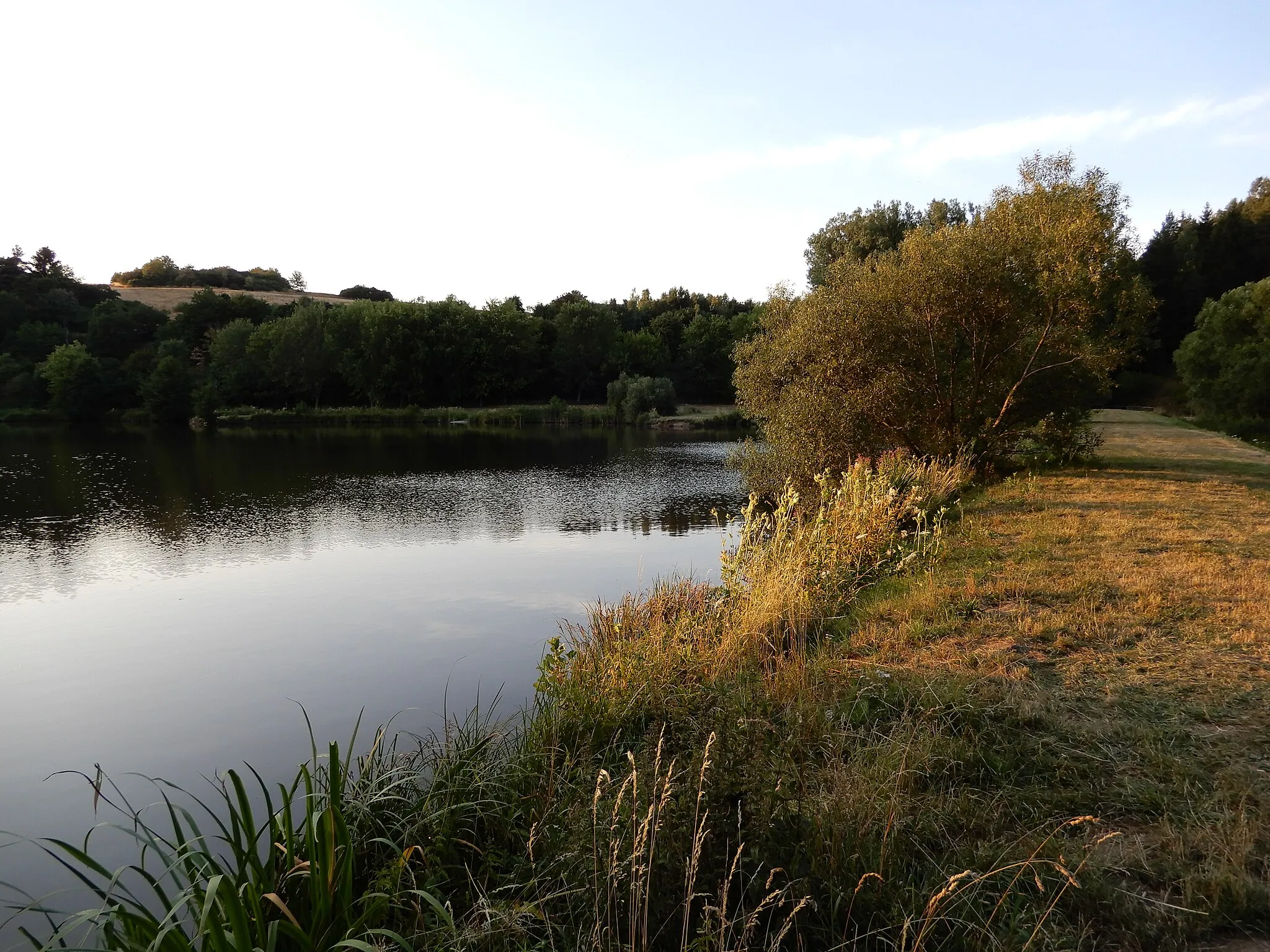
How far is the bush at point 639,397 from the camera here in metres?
59.0

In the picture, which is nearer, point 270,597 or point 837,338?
point 270,597

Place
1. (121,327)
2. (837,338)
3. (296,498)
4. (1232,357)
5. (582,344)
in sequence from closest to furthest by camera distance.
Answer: (837,338), (296,498), (1232,357), (121,327), (582,344)

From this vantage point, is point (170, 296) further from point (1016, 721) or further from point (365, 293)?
point (1016, 721)

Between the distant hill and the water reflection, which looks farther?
the distant hill

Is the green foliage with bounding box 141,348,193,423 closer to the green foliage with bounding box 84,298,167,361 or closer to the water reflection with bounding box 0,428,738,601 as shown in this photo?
the green foliage with bounding box 84,298,167,361

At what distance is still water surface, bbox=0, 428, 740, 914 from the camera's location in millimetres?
7188

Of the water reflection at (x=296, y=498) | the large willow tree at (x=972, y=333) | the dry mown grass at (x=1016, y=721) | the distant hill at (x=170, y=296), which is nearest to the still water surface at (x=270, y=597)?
the water reflection at (x=296, y=498)

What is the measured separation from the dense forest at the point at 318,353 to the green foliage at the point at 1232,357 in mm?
39571

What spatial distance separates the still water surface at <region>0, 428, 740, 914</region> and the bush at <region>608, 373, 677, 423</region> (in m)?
30.7

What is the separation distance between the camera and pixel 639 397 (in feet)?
193

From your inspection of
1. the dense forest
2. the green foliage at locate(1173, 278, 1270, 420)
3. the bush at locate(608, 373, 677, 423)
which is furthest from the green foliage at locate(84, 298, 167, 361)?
the green foliage at locate(1173, 278, 1270, 420)

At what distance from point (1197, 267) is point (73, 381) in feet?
282

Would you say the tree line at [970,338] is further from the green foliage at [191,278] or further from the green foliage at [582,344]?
the green foliage at [191,278]

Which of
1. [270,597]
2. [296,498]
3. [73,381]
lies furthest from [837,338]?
[73,381]
